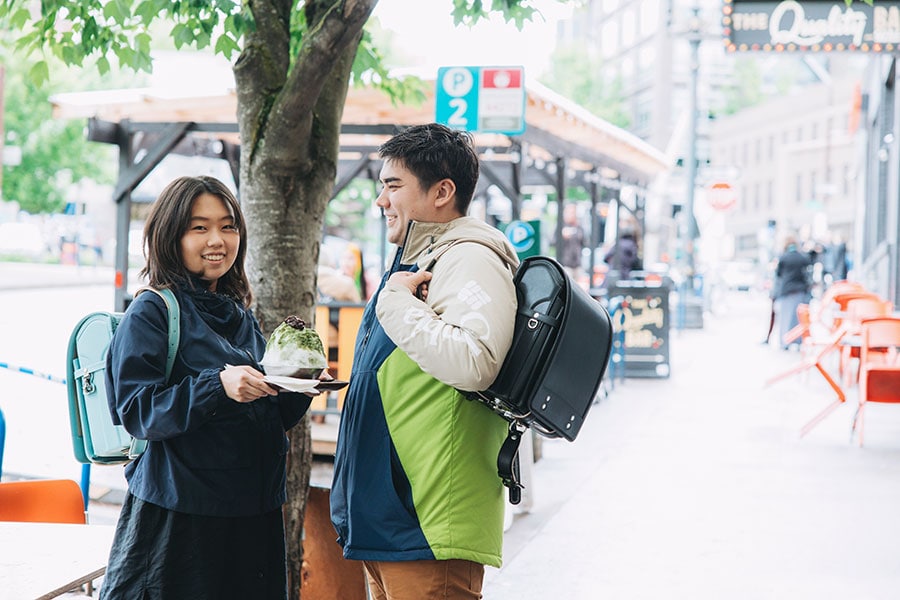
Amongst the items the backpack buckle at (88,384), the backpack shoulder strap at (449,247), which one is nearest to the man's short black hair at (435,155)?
the backpack shoulder strap at (449,247)

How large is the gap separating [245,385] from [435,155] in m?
0.74

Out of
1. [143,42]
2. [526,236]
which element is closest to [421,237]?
[143,42]

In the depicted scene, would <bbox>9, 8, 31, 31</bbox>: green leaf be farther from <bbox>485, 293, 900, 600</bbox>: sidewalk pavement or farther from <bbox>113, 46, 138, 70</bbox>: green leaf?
<bbox>485, 293, 900, 600</bbox>: sidewalk pavement

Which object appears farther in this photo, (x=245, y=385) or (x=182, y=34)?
(x=182, y=34)

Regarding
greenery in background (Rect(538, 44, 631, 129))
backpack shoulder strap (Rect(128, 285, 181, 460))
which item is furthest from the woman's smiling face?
greenery in background (Rect(538, 44, 631, 129))

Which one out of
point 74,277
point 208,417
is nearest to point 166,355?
point 208,417

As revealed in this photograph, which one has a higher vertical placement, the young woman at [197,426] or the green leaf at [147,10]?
the green leaf at [147,10]

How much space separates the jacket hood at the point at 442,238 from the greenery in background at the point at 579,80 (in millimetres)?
54670

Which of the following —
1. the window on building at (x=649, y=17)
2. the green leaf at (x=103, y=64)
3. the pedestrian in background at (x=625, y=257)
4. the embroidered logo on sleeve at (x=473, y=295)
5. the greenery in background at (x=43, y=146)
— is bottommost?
the embroidered logo on sleeve at (x=473, y=295)

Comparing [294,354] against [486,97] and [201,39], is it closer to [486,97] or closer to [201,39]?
[201,39]

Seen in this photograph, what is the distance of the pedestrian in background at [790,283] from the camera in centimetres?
1678

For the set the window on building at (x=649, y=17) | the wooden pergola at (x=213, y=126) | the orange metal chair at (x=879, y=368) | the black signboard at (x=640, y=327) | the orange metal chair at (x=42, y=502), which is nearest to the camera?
the orange metal chair at (x=42, y=502)

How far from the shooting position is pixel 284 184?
12.9ft

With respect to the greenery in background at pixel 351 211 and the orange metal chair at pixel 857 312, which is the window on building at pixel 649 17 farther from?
the orange metal chair at pixel 857 312
